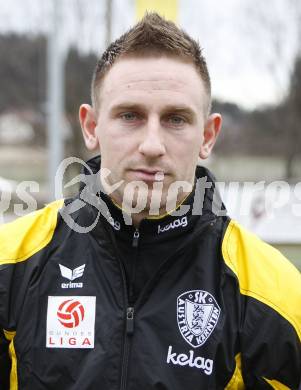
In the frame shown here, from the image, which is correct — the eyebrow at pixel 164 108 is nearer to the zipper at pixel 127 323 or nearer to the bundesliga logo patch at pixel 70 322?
the zipper at pixel 127 323

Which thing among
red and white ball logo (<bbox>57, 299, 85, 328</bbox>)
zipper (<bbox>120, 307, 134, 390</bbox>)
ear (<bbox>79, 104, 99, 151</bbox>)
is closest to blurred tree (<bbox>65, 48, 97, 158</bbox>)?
ear (<bbox>79, 104, 99, 151</bbox>)

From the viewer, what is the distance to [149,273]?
1.78 m

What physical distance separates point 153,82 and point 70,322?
799 millimetres

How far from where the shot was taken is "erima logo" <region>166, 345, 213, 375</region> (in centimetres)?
167

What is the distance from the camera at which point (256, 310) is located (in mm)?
1691

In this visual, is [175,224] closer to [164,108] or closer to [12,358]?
[164,108]

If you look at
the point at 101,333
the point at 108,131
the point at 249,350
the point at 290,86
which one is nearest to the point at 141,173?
the point at 108,131

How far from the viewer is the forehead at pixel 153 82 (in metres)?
1.72

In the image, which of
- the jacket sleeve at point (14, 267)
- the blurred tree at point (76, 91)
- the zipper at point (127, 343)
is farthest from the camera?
the blurred tree at point (76, 91)

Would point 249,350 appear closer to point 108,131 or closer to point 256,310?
point 256,310

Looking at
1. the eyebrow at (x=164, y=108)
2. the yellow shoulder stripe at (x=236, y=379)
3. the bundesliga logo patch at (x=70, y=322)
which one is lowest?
the yellow shoulder stripe at (x=236, y=379)

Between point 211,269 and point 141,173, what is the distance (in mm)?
386

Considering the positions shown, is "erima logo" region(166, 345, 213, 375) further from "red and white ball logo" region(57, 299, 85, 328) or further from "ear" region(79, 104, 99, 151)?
"ear" region(79, 104, 99, 151)

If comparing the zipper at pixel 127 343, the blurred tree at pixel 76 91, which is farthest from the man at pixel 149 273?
the blurred tree at pixel 76 91
